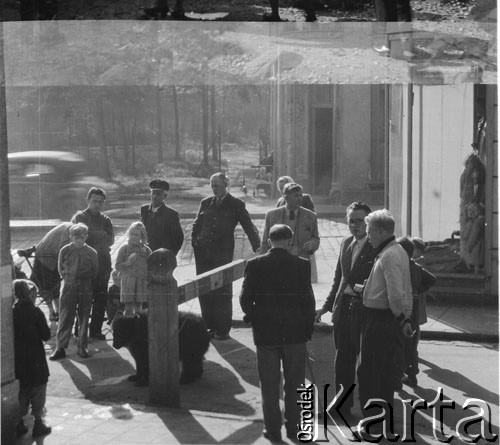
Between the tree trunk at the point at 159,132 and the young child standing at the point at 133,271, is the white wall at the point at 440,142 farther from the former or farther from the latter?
the young child standing at the point at 133,271

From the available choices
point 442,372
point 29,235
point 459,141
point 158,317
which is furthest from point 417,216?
point 29,235

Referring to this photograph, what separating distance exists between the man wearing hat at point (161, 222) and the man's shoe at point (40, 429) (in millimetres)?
1111

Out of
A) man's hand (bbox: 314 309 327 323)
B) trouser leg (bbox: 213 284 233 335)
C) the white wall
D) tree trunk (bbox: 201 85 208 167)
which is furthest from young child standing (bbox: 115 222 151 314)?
the white wall

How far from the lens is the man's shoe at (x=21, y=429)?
5.53 metres

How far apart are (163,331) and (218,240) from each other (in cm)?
58

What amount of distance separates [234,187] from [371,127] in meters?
0.78

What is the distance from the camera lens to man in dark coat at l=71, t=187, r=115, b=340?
5.59 metres

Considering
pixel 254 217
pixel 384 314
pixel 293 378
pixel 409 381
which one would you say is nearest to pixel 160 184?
pixel 254 217

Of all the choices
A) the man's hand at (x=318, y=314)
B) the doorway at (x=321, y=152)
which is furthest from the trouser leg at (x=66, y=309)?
the doorway at (x=321, y=152)

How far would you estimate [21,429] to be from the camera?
5535mm

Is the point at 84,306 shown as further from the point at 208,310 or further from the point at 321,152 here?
the point at 321,152

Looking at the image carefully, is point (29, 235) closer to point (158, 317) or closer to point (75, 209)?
point (75, 209)

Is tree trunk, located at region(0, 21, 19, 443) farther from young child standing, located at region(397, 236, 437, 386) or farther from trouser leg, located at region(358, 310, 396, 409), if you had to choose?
young child standing, located at region(397, 236, 437, 386)

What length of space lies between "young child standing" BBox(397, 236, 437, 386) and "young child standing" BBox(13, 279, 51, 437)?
194 centimetres
